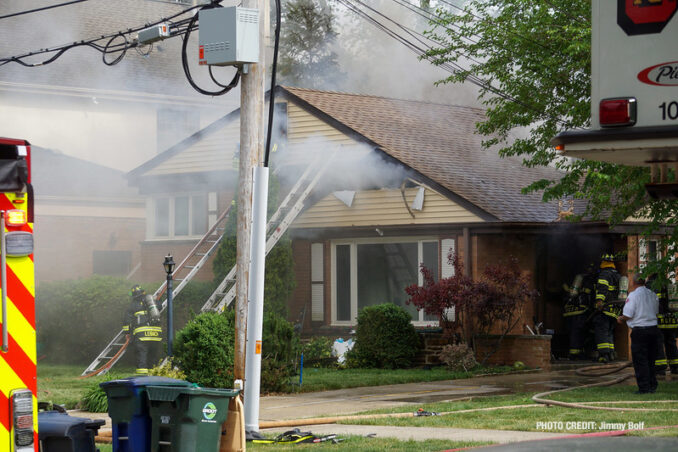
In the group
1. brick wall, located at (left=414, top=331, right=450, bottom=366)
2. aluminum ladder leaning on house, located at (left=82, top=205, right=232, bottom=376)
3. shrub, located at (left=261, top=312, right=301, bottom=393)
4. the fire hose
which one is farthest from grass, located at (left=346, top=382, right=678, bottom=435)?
aluminum ladder leaning on house, located at (left=82, top=205, right=232, bottom=376)

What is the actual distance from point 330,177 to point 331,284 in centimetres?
222

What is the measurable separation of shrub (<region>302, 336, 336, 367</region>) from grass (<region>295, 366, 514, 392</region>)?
0.54m

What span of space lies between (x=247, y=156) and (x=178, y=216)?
14.8 m

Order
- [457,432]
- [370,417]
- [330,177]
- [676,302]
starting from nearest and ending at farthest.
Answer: [457,432]
[370,417]
[676,302]
[330,177]

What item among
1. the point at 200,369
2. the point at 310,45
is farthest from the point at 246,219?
the point at 310,45

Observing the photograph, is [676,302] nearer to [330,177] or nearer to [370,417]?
[330,177]

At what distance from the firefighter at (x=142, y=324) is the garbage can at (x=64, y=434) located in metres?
12.4

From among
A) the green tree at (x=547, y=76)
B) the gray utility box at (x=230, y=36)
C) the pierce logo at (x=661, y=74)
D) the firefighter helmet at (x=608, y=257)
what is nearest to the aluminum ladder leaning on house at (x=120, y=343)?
the green tree at (x=547, y=76)

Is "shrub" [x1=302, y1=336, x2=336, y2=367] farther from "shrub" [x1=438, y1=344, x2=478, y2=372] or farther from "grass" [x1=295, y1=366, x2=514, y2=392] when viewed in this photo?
"shrub" [x1=438, y1=344, x2=478, y2=372]

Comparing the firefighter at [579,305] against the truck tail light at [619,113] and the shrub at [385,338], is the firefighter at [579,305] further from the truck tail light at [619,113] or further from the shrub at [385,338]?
the truck tail light at [619,113]

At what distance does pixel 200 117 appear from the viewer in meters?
37.8

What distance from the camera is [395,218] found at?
68.8 ft

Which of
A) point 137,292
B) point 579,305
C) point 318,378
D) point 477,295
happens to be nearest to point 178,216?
point 137,292

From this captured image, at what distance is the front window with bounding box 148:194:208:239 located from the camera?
2495cm
